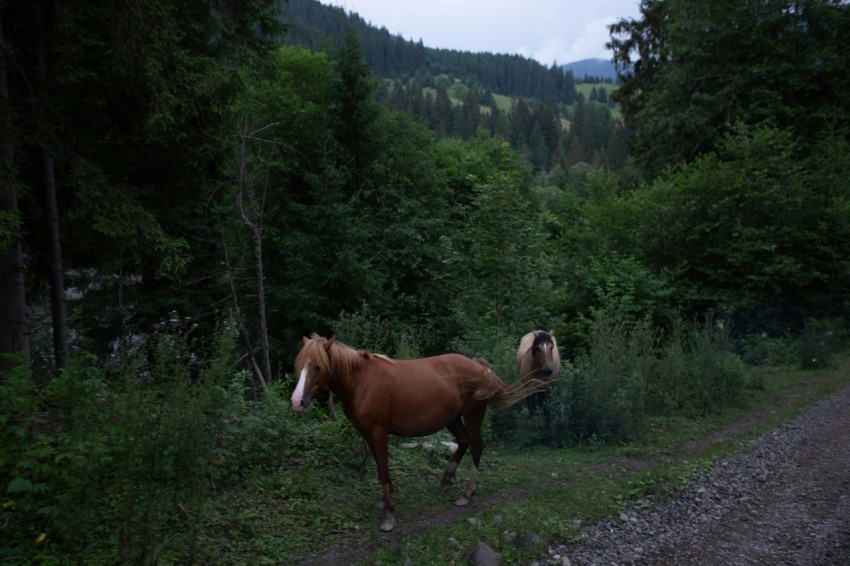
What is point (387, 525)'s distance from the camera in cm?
483

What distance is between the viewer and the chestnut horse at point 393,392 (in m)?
4.81

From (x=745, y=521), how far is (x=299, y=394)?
5.00 m

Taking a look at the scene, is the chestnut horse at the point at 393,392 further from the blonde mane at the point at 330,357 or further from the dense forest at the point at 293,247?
the dense forest at the point at 293,247

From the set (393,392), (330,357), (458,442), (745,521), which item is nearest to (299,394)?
(330,357)

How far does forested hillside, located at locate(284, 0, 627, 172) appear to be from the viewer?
82.5 m

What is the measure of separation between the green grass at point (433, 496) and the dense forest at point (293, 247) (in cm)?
39

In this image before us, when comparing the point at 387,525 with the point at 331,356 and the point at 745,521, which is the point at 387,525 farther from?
the point at 745,521

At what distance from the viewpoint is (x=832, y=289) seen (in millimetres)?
15500

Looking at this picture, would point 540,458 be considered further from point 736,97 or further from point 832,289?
point 736,97

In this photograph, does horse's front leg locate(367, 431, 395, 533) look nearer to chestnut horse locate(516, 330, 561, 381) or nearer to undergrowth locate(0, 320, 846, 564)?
undergrowth locate(0, 320, 846, 564)

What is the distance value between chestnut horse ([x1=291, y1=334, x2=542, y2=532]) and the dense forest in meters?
0.88

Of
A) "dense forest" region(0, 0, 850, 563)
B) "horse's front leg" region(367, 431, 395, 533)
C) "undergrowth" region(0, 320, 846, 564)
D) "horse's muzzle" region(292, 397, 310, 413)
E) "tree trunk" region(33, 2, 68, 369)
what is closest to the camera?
Result: "undergrowth" region(0, 320, 846, 564)

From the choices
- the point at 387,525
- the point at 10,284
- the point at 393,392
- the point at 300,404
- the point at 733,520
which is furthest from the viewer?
the point at 10,284

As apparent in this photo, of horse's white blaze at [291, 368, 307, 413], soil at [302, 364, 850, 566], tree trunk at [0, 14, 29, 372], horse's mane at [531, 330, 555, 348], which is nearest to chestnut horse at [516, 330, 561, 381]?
horse's mane at [531, 330, 555, 348]
